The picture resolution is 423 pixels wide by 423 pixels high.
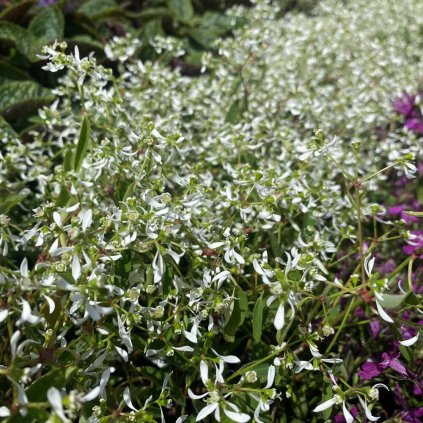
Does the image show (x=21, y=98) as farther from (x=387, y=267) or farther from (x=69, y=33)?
(x=387, y=267)

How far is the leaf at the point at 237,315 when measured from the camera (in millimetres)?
1103

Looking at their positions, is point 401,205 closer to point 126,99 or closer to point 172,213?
point 126,99

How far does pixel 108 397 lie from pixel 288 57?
6.71 ft

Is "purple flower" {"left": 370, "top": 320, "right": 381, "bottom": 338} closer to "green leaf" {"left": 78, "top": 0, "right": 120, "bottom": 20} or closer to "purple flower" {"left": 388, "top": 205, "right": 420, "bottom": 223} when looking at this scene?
"purple flower" {"left": 388, "top": 205, "right": 420, "bottom": 223}

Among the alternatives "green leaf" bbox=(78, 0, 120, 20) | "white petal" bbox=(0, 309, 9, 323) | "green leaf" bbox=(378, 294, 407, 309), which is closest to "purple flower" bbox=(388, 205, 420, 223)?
"green leaf" bbox=(378, 294, 407, 309)

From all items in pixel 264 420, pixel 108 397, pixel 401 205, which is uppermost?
pixel 108 397

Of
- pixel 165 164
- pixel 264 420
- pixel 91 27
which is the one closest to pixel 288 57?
pixel 91 27

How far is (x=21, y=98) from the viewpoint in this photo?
1.95 m

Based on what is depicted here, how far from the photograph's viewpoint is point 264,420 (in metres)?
1.06

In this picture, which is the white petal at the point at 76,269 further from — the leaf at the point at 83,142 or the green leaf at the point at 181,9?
the green leaf at the point at 181,9

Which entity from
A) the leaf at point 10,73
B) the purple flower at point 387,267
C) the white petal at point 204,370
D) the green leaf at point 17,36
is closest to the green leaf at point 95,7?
the green leaf at point 17,36

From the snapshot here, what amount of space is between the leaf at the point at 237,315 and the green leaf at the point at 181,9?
2.29m

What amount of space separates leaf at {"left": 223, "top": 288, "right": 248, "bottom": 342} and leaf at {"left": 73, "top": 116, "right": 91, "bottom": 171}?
1.70 feet

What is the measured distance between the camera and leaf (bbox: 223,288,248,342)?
1.10 m
